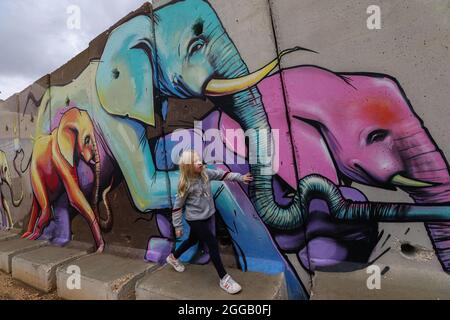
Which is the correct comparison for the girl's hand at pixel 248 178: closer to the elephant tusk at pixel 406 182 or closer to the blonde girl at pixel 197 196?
the blonde girl at pixel 197 196

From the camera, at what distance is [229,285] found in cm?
278

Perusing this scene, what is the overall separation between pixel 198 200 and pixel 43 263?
2735mm

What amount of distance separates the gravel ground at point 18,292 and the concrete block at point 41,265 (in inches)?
2.7

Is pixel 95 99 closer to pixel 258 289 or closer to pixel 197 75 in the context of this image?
pixel 197 75

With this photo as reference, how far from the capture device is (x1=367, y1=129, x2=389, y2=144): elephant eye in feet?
8.54

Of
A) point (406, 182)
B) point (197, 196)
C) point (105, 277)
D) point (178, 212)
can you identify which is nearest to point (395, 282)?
point (406, 182)

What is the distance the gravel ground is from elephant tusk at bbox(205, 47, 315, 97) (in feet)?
10.4

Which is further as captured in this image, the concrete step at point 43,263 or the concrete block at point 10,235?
the concrete block at point 10,235

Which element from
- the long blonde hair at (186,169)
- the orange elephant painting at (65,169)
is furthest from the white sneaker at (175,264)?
the orange elephant painting at (65,169)

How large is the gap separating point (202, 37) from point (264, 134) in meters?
1.38

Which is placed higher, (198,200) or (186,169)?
(186,169)

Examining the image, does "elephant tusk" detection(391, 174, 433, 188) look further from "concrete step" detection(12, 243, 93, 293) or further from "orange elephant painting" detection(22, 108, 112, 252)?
"concrete step" detection(12, 243, 93, 293)

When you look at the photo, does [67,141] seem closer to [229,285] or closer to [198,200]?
[198,200]

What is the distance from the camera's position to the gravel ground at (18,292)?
3.88 m
